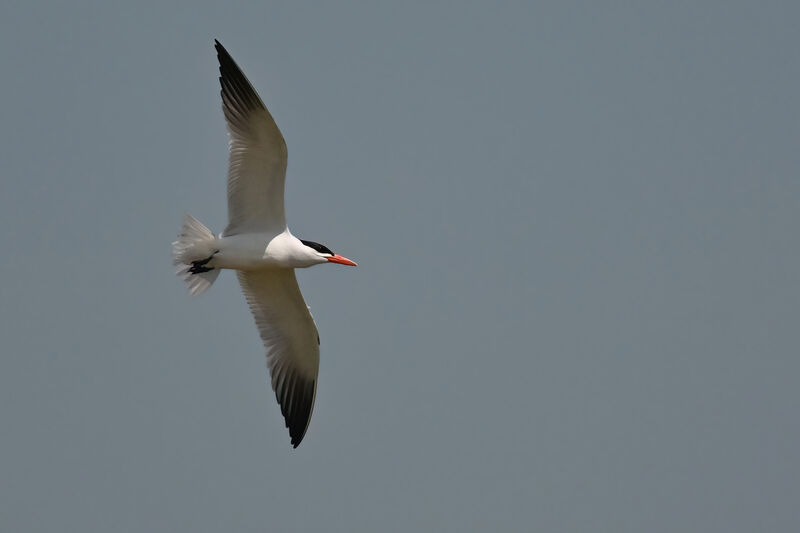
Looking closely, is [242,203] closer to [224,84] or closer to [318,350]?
[224,84]

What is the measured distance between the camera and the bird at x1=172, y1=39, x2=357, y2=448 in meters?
13.0

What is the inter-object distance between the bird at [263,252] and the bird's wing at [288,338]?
12mm

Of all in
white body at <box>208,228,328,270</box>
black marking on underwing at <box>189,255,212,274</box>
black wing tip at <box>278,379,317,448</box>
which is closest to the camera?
white body at <box>208,228,328,270</box>

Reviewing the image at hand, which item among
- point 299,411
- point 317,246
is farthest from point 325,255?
point 299,411

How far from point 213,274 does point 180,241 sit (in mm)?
536

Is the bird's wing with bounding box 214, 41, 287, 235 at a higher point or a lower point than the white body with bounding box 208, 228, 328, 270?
higher

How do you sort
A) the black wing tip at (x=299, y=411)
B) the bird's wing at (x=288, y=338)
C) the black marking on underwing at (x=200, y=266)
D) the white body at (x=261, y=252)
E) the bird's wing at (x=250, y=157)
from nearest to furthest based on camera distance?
the bird's wing at (x=250, y=157) → the white body at (x=261, y=252) → the black marking on underwing at (x=200, y=266) → the bird's wing at (x=288, y=338) → the black wing tip at (x=299, y=411)

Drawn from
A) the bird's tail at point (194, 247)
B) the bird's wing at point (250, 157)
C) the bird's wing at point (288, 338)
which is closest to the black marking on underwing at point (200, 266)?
the bird's tail at point (194, 247)

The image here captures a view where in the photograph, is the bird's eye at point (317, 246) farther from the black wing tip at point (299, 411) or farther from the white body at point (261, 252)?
the black wing tip at point (299, 411)

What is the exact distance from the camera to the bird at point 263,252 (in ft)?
42.6

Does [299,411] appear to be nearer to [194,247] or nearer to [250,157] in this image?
[194,247]

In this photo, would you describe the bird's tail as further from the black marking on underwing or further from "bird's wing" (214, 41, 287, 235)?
"bird's wing" (214, 41, 287, 235)

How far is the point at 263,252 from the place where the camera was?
1345 cm

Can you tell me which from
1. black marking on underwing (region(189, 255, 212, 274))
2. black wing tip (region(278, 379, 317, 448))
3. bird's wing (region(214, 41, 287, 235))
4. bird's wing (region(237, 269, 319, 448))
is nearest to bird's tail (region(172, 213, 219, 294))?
black marking on underwing (region(189, 255, 212, 274))
